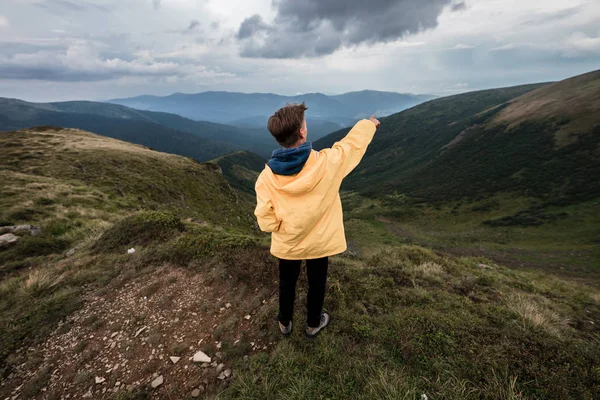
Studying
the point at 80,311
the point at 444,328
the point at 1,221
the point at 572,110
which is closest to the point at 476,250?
the point at 444,328

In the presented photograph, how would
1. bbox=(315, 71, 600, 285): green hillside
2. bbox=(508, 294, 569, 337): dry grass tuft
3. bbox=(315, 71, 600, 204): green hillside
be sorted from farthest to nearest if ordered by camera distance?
1. bbox=(315, 71, 600, 204): green hillside
2. bbox=(315, 71, 600, 285): green hillside
3. bbox=(508, 294, 569, 337): dry grass tuft

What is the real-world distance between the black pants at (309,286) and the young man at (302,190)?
17mm

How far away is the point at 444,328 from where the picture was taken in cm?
402

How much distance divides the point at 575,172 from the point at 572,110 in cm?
4805

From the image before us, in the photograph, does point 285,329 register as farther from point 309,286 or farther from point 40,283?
point 40,283

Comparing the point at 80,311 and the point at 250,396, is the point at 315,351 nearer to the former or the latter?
the point at 250,396

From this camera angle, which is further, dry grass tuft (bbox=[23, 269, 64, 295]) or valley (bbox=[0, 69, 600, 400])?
dry grass tuft (bbox=[23, 269, 64, 295])

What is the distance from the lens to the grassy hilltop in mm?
3197

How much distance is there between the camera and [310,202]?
3.11m

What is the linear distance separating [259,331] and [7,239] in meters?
13.2

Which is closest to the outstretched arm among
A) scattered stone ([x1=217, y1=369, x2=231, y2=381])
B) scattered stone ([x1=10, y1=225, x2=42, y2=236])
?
scattered stone ([x1=217, y1=369, x2=231, y2=381])

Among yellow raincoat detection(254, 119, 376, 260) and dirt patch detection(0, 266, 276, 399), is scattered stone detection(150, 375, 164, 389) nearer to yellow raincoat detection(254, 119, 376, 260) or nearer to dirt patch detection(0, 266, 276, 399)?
dirt patch detection(0, 266, 276, 399)

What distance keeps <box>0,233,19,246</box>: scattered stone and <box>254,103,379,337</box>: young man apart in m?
13.5

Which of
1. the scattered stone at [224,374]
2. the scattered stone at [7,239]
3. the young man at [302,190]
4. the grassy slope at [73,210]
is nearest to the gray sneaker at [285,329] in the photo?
the scattered stone at [224,374]
